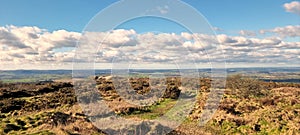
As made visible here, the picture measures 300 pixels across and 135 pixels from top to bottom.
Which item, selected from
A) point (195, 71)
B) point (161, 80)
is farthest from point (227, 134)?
point (161, 80)

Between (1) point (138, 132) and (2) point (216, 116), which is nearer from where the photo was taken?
(1) point (138, 132)

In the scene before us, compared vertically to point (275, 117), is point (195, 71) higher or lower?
higher

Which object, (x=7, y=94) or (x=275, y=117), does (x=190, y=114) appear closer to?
(x=275, y=117)

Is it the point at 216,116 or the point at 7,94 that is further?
the point at 7,94

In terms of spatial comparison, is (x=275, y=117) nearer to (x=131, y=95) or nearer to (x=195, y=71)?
(x=195, y=71)

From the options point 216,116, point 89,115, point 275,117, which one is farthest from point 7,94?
point 275,117

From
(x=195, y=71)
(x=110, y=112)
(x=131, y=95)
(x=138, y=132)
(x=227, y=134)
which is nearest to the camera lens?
(x=138, y=132)

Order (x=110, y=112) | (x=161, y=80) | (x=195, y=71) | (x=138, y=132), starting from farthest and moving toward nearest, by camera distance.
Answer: (x=161, y=80), (x=195, y=71), (x=110, y=112), (x=138, y=132)

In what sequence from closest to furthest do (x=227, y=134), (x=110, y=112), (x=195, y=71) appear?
(x=227, y=134) < (x=110, y=112) < (x=195, y=71)

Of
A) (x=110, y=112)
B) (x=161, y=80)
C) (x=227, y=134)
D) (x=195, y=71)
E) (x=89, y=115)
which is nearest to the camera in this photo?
(x=227, y=134)
